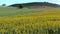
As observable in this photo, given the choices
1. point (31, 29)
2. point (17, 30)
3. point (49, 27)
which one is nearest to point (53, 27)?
point (49, 27)

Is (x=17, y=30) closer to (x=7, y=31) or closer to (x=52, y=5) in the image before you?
(x=7, y=31)

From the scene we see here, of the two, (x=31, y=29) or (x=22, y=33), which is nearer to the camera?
(x=22, y=33)

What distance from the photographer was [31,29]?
37.4 ft

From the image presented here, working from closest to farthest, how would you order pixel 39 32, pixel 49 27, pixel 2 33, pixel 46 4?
pixel 2 33
pixel 39 32
pixel 49 27
pixel 46 4

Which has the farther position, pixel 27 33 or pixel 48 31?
pixel 48 31

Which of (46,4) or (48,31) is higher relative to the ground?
(48,31)

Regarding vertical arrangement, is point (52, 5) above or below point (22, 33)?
below

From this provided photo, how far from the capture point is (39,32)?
11.1 m

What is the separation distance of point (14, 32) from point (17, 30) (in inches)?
12.0

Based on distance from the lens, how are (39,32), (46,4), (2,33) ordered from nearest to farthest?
(2,33) < (39,32) < (46,4)

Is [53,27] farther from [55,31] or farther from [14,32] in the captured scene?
[14,32]

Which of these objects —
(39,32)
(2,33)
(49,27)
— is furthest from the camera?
(49,27)

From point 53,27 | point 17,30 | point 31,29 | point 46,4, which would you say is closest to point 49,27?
point 53,27

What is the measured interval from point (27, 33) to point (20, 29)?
0.64 m
